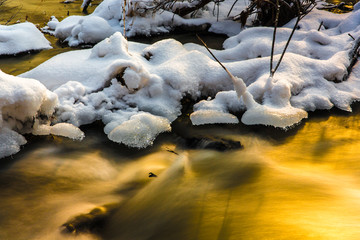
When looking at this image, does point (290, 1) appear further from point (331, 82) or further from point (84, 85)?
point (84, 85)

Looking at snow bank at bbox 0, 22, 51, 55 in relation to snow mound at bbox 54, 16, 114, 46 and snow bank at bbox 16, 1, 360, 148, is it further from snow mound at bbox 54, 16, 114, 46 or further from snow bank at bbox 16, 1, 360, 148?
snow bank at bbox 16, 1, 360, 148

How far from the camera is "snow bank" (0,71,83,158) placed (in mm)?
2467

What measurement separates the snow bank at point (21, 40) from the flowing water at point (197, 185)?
116 inches

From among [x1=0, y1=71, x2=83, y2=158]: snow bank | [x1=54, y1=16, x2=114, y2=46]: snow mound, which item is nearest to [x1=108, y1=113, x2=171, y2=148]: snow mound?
[x1=0, y1=71, x2=83, y2=158]: snow bank

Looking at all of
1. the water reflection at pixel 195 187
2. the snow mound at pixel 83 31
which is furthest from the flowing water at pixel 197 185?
the snow mound at pixel 83 31

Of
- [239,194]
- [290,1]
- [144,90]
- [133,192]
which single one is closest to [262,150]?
[239,194]

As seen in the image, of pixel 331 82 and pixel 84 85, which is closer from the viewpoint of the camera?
pixel 84 85

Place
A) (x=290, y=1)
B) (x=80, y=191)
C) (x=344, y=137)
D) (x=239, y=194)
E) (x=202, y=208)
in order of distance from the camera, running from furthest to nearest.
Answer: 1. (x=290, y=1)
2. (x=344, y=137)
3. (x=80, y=191)
4. (x=239, y=194)
5. (x=202, y=208)

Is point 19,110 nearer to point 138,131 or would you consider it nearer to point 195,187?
point 138,131

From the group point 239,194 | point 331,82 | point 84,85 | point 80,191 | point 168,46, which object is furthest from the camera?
point 168,46

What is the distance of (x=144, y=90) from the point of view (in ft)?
11.1

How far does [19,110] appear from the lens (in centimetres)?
255

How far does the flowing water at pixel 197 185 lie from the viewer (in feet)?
4.62

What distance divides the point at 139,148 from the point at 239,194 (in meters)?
1.27
